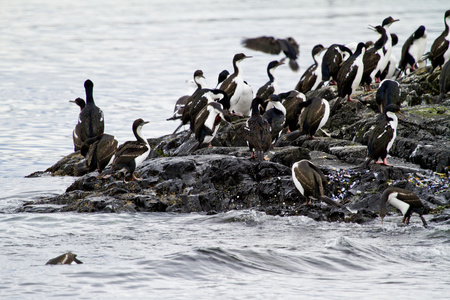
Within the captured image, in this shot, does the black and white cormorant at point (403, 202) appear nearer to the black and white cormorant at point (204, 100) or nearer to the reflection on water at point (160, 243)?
the reflection on water at point (160, 243)

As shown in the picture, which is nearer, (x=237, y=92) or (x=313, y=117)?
(x=313, y=117)

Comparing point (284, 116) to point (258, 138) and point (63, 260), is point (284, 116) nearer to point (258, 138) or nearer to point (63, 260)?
point (258, 138)

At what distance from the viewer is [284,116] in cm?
1270

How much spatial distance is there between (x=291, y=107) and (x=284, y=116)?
42.3 inches

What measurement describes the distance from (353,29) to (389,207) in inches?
1537

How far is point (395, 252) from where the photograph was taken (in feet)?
27.7

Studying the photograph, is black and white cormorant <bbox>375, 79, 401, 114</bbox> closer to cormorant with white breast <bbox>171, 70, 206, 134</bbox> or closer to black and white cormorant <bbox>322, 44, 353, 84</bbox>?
black and white cormorant <bbox>322, 44, 353, 84</bbox>

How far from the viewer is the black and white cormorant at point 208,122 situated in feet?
40.3

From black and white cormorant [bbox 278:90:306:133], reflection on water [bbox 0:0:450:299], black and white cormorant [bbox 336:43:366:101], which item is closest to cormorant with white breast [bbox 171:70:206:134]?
black and white cormorant [bbox 278:90:306:133]

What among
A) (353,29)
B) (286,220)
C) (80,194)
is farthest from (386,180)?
(353,29)

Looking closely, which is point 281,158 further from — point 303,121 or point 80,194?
point 80,194

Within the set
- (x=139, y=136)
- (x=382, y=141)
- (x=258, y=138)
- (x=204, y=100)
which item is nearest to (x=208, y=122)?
(x=204, y=100)

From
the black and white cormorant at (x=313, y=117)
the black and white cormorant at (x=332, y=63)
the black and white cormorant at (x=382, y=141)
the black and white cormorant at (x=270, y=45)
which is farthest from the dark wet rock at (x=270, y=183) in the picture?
the black and white cormorant at (x=270, y=45)

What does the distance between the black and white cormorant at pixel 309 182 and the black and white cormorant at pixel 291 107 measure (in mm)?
3681
